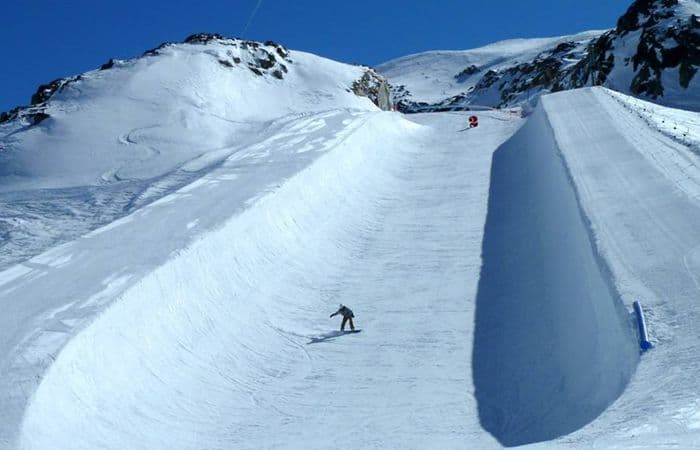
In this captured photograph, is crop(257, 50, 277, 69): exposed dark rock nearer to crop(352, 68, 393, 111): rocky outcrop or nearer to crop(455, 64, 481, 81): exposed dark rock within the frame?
crop(352, 68, 393, 111): rocky outcrop

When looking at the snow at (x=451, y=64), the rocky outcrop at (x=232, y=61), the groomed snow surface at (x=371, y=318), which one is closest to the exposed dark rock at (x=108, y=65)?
the rocky outcrop at (x=232, y=61)

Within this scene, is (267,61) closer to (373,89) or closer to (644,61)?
(373,89)

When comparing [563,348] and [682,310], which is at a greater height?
[682,310]

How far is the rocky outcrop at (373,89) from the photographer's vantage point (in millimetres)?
45628

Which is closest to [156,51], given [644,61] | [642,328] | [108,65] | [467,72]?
[108,65]

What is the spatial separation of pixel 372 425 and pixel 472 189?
14.0m

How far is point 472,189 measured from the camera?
75.7ft

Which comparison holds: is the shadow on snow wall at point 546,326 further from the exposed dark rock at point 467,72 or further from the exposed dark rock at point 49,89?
the exposed dark rock at point 467,72

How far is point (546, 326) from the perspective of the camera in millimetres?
12523

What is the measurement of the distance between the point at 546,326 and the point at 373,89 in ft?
119

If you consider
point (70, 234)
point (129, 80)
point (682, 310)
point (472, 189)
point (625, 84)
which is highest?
point (129, 80)

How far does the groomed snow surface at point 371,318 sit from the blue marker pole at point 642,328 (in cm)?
13

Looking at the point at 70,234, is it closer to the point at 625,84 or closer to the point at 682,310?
the point at 682,310

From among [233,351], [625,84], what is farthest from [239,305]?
[625,84]
